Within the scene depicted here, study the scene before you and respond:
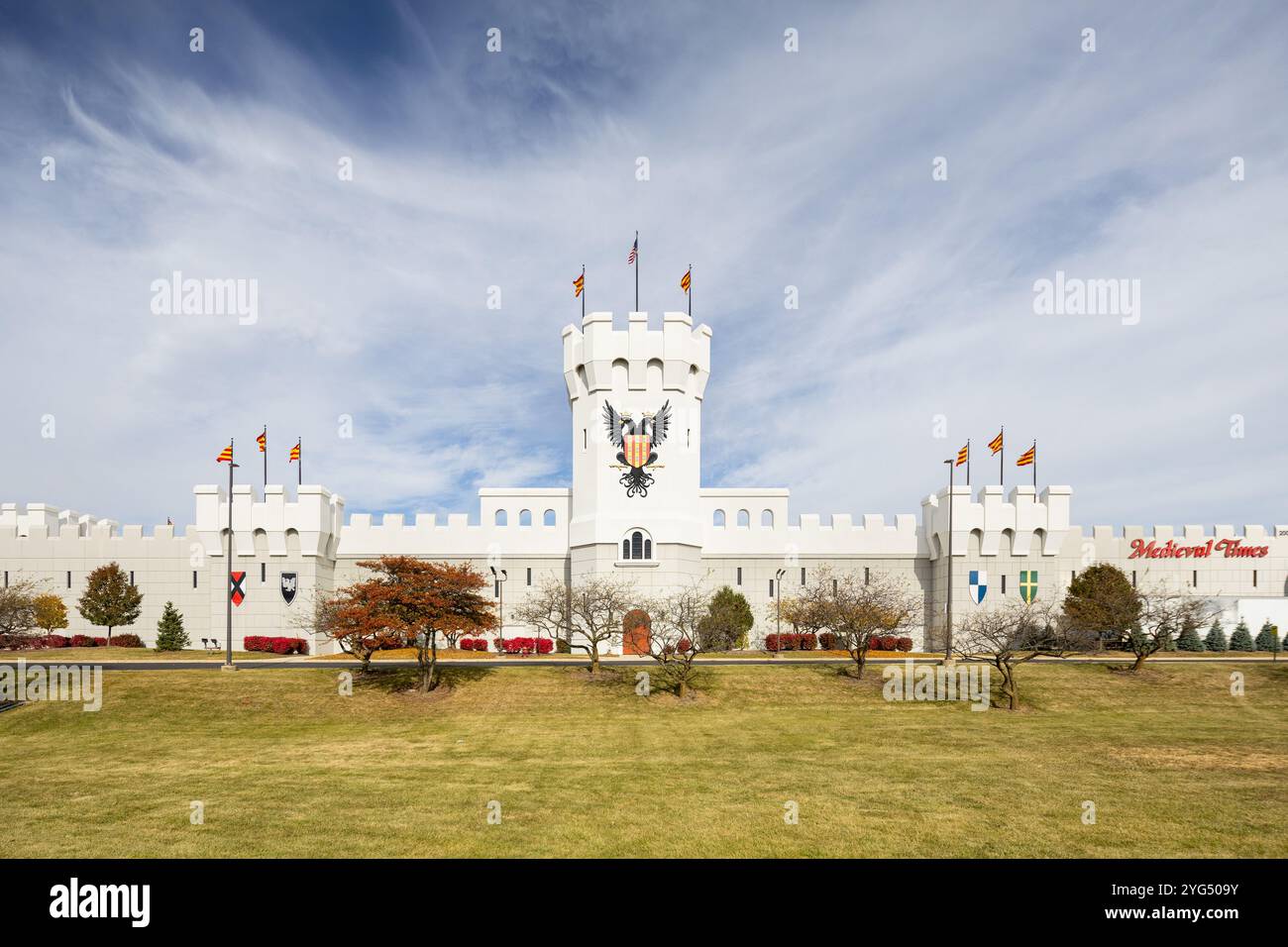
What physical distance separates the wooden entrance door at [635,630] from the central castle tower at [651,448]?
2.14m

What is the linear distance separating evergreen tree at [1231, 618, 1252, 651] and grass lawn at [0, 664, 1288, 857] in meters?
14.4

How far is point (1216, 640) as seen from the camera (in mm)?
48094

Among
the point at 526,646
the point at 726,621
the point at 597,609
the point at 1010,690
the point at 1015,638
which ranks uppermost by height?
the point at 597,609

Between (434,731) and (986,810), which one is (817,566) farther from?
(986,810)

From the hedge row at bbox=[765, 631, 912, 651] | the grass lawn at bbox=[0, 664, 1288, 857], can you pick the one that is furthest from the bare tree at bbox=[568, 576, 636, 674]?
the hedge row at bbox=[765, 631, 912, 651]

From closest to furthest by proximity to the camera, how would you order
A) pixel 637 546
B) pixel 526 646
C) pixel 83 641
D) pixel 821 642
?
pixel 637 546 < pixel 526 646 < pixel 821 642 < pixel 83 641

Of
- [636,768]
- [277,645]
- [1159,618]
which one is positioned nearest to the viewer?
[636,768]

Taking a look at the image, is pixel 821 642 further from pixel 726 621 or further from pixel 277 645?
pixel 277 645

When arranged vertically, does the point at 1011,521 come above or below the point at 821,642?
above

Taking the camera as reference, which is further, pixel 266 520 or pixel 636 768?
pixel 266 520

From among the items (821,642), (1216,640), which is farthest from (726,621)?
(1216,640)

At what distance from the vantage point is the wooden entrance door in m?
41.9

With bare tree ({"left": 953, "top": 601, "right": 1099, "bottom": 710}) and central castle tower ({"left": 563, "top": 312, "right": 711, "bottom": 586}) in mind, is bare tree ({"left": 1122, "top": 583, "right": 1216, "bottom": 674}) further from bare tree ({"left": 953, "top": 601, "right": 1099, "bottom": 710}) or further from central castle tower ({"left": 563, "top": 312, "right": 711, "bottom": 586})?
central castle tower ({"left": 563, "top": 312, "right": 711, "bottom": 586})

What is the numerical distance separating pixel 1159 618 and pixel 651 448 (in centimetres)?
2939
